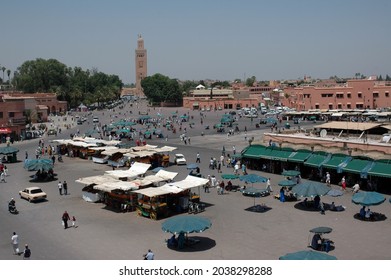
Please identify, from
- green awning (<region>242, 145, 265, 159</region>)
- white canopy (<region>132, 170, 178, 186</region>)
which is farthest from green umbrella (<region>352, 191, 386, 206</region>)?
green awning (<region>242, 145, 265, 159</region>)

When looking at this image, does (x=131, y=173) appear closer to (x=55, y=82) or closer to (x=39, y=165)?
(x=39, y=165)

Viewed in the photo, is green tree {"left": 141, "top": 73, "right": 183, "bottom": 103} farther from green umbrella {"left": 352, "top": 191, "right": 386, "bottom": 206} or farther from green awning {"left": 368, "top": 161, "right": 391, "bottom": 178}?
green umbrella {"left": 352, "top": 191, "right": 386, "bottom": 206}

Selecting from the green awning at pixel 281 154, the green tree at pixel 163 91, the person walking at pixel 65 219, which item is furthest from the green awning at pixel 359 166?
the green tree at pixel 163 91

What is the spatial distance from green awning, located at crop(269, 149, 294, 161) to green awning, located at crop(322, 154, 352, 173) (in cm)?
354

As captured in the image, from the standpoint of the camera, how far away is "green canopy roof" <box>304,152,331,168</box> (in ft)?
97.8

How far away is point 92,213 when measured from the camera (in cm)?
2369

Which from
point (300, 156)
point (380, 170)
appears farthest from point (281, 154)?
point (380, 170)

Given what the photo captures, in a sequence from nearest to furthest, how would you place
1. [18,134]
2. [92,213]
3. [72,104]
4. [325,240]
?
[325,240] → [92,213] → [18,134] → [72,104]

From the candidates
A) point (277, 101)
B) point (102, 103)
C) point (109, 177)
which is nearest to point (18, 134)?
point (109, 177)

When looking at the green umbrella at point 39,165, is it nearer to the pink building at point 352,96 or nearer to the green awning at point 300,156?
the green awning at point 300,156

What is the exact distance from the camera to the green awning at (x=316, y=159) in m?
29.8
